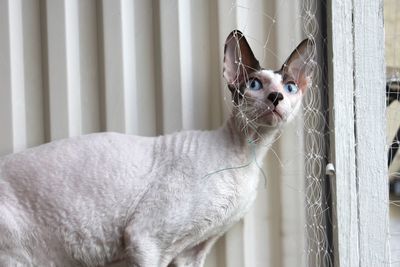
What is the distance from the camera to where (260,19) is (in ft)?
4.24

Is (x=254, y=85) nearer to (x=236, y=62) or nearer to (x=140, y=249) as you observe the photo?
(x=236, y=62)

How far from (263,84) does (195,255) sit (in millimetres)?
391

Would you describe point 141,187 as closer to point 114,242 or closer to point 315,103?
point 114,242

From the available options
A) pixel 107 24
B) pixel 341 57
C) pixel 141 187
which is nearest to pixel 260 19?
pixel 341 57

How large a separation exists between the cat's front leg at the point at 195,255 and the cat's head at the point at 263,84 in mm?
262

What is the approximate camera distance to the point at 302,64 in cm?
116

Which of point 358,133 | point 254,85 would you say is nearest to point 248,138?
point 254,85

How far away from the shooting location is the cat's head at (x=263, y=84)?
1098mm

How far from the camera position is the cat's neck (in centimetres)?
117

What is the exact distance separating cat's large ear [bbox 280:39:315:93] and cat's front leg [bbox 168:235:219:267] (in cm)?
37

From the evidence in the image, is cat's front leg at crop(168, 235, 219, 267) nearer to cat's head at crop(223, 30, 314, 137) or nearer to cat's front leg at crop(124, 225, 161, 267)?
cat's front leg at crop(124, 225, 161, 267)

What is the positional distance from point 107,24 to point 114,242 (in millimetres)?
494

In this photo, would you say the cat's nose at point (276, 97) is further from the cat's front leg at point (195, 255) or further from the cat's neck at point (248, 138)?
the cat's front leg at point (195, 255)

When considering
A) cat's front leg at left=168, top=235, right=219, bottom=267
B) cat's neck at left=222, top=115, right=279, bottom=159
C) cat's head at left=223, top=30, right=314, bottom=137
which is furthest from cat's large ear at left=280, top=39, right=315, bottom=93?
cat's front leg at left=168, top=235, right=219, bottom=267
